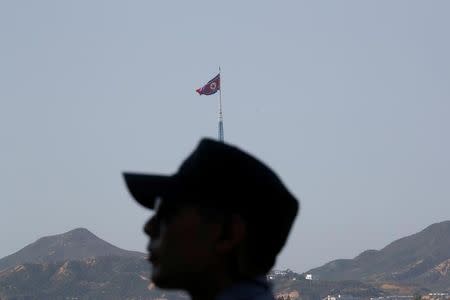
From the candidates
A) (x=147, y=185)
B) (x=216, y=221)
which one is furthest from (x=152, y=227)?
(x=216, y=221)

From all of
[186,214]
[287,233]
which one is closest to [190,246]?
[186,214]

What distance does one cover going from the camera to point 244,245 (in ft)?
11.9

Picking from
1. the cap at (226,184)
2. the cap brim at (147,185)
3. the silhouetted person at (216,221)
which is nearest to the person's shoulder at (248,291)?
the silhouetted person at (216,221)

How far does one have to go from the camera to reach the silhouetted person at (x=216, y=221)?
3592 millimetres

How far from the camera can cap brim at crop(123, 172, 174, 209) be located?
12.0 feet

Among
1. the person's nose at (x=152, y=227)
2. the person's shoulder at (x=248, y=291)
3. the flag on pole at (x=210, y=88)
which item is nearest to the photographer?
the person's shoulder at (x=248, y=291)

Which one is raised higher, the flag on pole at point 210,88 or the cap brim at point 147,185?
the flag on pole at point 210,88

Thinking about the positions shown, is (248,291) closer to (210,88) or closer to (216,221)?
(216,221)

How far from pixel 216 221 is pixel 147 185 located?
257 millimetres

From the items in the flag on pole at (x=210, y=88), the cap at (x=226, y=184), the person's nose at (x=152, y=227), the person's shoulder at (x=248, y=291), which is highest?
the flag on pole at (x=210, y=88)

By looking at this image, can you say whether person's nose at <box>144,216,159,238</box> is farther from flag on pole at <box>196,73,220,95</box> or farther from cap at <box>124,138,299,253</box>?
flag on pole at <box>196,73,220,95</box>

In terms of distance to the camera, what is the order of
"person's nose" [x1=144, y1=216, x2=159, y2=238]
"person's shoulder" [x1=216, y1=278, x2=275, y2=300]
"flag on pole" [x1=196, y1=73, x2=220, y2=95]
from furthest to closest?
1. "flag on pole" [x1=196, y1=73, x2=220, y2=95]
2. "person's nose" [x1=144, y1=216, x2=159, y2=238]
3. "person's shoulder" [x1=216, y1=278, x2=275, y2=300]

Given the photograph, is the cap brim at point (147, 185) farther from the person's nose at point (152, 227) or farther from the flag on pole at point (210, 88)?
the flag on pole at point (210, 88)

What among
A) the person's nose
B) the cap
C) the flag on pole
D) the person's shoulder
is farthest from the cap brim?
the flag on pole
